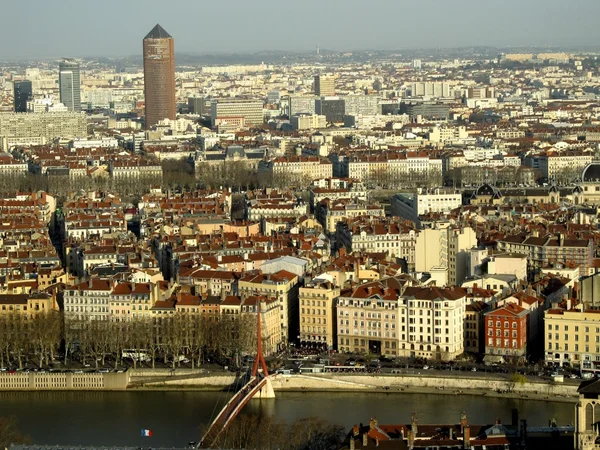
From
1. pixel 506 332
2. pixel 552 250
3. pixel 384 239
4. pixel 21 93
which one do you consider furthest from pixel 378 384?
pixel 21 93

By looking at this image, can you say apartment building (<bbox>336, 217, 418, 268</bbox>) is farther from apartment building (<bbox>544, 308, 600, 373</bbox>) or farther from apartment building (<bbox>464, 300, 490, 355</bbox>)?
apartment building (<bbox>544, 308, 600, 373</bbox>)

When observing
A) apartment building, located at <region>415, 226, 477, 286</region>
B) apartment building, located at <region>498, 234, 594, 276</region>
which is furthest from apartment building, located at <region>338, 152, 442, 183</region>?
apartment building, located at <region>498, 234, 594, 276</region>

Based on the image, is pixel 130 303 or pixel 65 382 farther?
pixel 130 303

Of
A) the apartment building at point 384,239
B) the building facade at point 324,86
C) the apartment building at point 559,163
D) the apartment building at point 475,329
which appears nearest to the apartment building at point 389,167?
the apartment building at point 559,163

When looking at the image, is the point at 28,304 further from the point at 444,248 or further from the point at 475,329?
the point at 444,248

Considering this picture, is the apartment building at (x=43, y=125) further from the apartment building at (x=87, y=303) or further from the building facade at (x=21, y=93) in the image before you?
the apartment building at (x=87, y=303)

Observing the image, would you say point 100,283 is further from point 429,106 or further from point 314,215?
point 429,106
